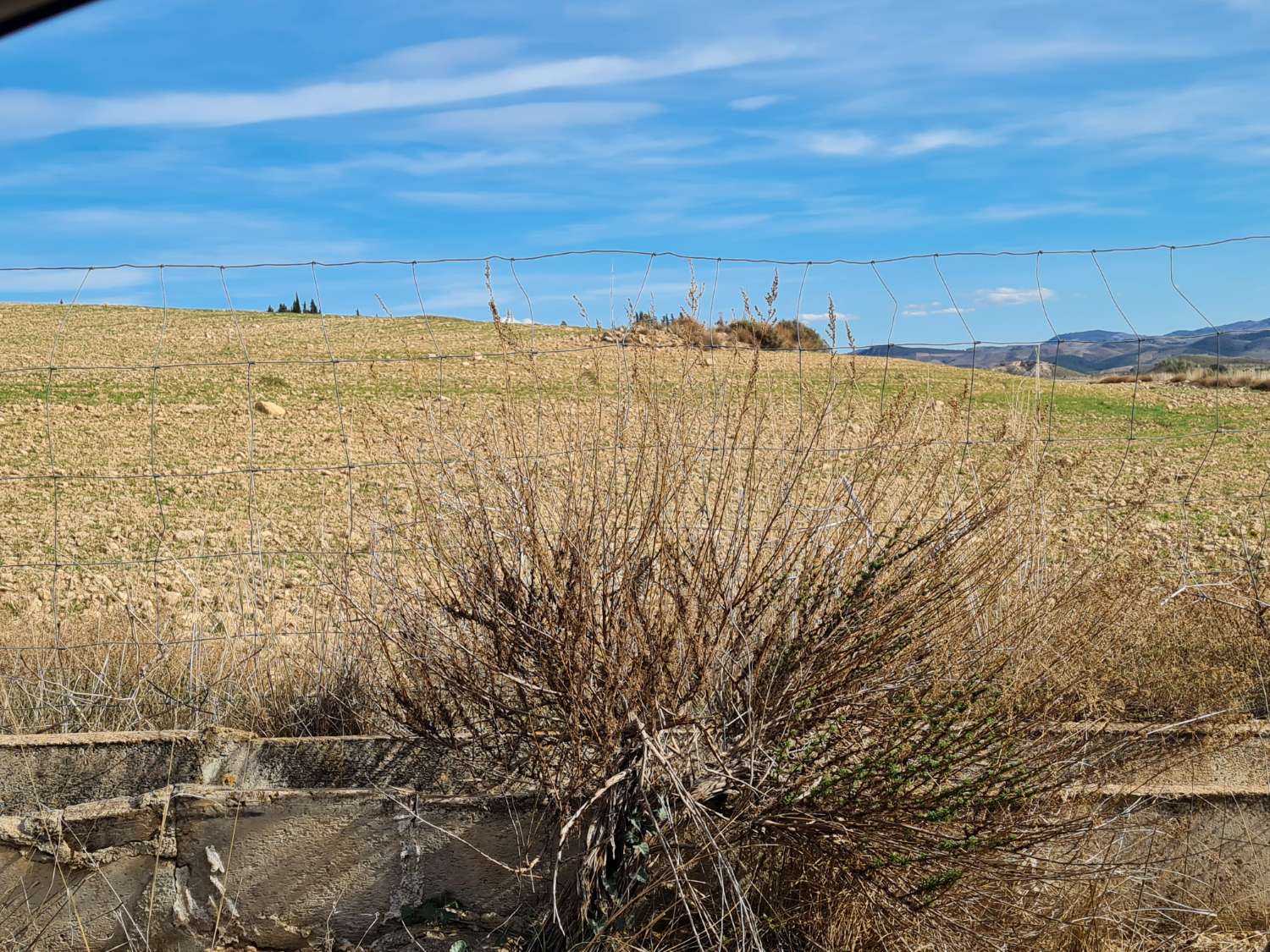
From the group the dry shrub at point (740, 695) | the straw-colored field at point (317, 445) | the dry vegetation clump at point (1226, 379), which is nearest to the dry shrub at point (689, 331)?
the straw-colored field at point (317, 445)

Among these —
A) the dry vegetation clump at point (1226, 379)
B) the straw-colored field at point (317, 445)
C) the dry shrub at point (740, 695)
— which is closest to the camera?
the dry shrub at point (740, 695)

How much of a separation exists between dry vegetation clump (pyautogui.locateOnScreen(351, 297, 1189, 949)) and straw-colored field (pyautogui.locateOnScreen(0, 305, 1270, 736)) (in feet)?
1.20

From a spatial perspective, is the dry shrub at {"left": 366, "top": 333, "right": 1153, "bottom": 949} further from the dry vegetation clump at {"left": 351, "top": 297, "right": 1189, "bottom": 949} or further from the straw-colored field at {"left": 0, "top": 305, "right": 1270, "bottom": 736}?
the straw-colored field at {"left": 0, "top": 305, "right": 1270, "bottom": 736}

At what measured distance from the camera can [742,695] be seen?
3535 millimetres

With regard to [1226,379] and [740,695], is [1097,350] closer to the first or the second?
[740,695]

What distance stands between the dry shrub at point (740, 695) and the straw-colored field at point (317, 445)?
0.38 meters

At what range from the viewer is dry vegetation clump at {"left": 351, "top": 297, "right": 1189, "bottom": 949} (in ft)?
10.9

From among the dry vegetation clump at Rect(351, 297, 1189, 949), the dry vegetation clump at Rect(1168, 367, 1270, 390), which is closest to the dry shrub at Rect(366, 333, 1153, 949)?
the dry vegetation clump at Rect(351, 297, 1189, 949)

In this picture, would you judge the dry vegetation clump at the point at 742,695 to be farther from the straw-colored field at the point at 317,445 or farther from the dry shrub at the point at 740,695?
the straw-colored field at the point at 317,445

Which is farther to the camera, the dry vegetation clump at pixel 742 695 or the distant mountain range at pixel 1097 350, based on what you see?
the distant mountain range at pixel 1097 350

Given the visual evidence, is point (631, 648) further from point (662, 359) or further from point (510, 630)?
point (662, 359)

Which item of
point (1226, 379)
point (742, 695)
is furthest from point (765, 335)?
point (1226, 379)

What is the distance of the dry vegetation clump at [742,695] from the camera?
3.33m

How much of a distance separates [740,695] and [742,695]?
0.05m
